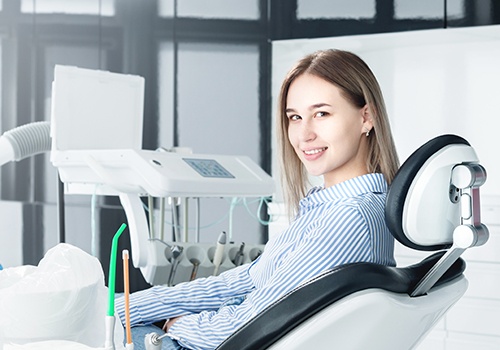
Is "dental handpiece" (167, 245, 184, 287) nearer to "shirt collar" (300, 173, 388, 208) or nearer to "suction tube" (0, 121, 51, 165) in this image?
"suction tube" (0, 121, 51, 165)

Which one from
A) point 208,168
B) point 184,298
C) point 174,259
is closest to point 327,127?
point 184,298

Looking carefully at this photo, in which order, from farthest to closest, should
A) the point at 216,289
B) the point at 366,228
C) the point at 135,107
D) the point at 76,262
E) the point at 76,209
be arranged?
the point at 76,209 < the point at 135,107 < the point at 216,289 < the point at 366,228 < the point at 76,262

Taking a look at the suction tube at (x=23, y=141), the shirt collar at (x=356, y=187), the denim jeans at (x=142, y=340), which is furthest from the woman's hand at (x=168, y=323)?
the suction tube at (x=23, y=141)

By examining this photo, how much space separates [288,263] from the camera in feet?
4.59

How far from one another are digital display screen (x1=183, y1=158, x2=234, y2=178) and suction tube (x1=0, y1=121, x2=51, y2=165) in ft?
1.51

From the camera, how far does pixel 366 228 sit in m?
1.37

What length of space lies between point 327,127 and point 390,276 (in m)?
0.43

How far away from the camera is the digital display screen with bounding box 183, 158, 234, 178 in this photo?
7.09 feet

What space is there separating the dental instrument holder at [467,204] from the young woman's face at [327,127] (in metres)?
0.39

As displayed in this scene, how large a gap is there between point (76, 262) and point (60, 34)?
413 centimetres

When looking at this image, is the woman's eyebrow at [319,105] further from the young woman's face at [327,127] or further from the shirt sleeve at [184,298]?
the shirt sleeve at [184,298]

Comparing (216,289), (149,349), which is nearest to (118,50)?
(216,289)

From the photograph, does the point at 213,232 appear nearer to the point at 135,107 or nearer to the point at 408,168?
the point at 135,107

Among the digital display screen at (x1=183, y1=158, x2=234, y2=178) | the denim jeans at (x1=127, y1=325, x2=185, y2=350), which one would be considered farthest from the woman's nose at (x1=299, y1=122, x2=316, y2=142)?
the digital display screen at (x1=183, y1=158, x2=234, y2=178)
